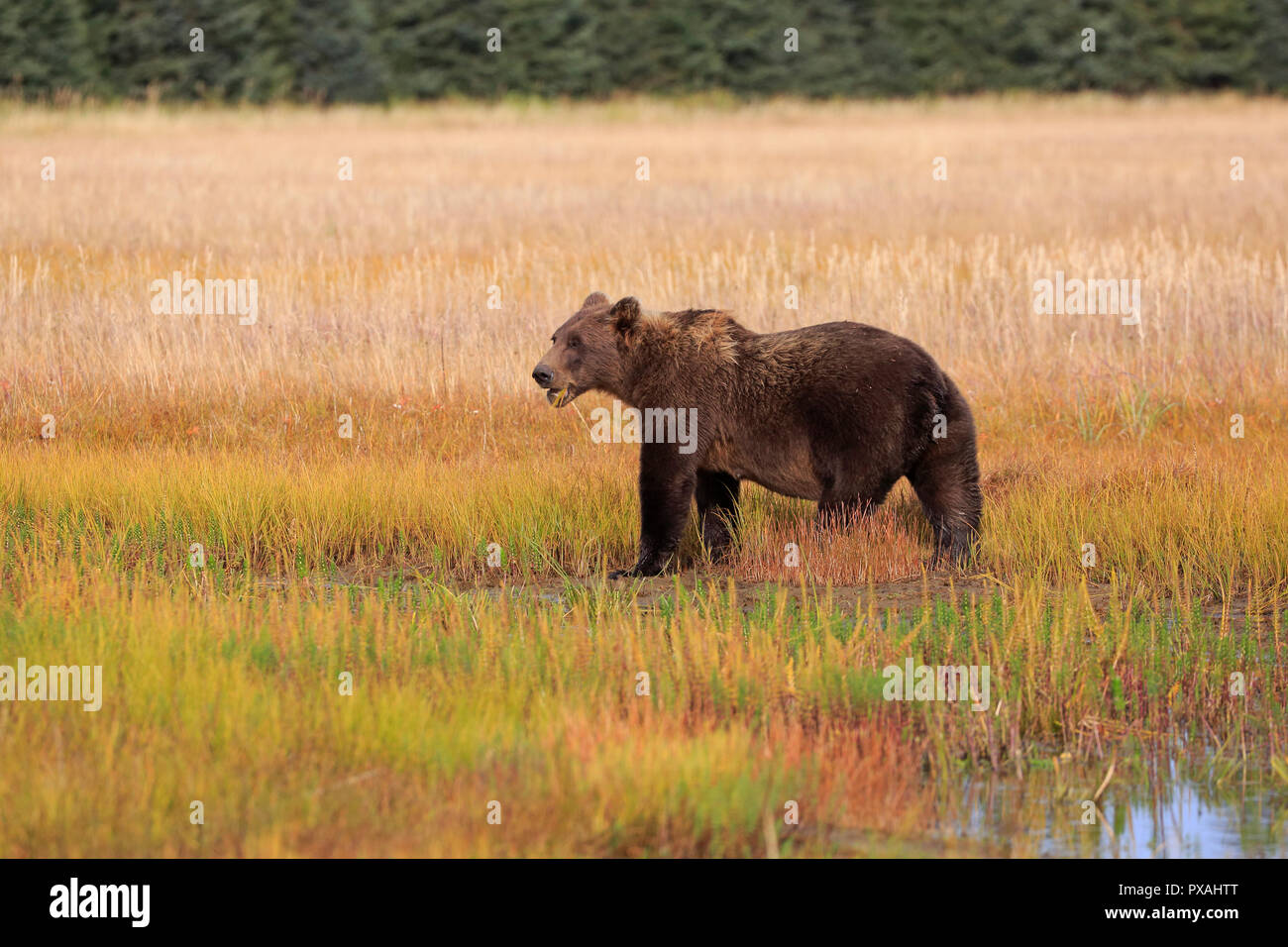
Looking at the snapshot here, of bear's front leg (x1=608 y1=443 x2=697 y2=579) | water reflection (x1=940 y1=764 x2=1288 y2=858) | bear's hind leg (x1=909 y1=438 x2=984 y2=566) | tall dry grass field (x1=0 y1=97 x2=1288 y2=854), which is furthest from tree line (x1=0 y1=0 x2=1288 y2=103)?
water reflection (x1=940 y1=764 x2=1288 y2=858)

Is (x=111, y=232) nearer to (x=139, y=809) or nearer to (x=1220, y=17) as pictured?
(x=139, y=809)

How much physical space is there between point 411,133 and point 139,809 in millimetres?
38793

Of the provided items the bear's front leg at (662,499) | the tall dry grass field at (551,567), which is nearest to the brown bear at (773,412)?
the bear's front leg at (662,499)

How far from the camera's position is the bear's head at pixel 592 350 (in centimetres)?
815

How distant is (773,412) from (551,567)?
1608 millimetres

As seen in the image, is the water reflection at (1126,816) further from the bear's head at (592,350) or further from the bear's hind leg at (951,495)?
the bear's head at (592,350)

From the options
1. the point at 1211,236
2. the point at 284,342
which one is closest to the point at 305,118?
the point at 1211,236

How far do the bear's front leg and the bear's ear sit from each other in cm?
64

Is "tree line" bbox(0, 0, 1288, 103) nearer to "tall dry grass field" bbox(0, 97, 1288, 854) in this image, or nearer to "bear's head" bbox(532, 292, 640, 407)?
"tall dry grass field" bbox(0, 97, 1288, 854)

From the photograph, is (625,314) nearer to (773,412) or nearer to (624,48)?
(773,412)

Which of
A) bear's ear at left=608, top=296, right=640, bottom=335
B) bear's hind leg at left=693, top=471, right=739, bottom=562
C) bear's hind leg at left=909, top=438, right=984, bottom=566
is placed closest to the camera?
bear's hind leg at left=909, top=438, right=984, bottom=566

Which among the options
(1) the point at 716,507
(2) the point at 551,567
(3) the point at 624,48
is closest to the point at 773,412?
(1) the point at 716,507

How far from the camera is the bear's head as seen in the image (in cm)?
815

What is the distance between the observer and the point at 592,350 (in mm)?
8164
